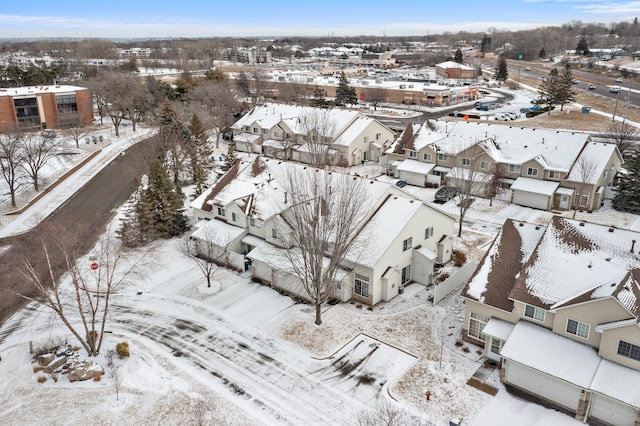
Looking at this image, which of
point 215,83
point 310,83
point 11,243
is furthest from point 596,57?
point 11,243

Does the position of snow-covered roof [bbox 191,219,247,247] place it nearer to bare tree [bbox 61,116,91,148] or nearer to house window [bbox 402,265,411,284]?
house window [bbox 402,265,411,284]

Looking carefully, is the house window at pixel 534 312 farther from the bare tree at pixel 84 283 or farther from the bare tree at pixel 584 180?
the bare tree at pixel 584 180

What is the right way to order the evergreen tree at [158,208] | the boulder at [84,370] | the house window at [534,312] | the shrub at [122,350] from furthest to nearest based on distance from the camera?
1. the evergreen tree at [158,208]
2. the shrub at [122,350]
3. the boulder at [84,370]
4. the house window at [534,312]

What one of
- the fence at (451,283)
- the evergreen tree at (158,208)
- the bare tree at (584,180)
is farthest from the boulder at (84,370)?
the bare tree at (584,180)

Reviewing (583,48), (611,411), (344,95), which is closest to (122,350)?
(611,411)

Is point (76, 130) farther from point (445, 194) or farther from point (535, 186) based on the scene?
point (535, 186)

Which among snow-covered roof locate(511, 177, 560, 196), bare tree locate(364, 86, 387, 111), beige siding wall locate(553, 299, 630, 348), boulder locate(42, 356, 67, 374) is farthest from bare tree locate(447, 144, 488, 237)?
bare tree locate(364, 86, 387, 111)

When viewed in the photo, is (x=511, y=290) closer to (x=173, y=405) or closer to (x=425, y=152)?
(x=173, y=405)
